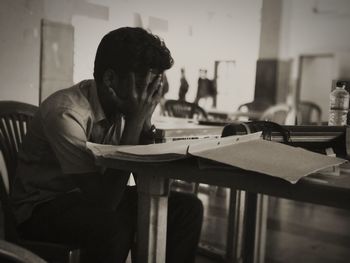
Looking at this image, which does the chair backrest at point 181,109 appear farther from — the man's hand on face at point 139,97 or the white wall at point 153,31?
the man's hand on face at point 139,97

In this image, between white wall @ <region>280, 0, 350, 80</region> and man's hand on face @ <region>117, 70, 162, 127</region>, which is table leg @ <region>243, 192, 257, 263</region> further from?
white wall @ <region>280, 0, 350, 80</region>

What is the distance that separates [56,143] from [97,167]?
123 millimetres

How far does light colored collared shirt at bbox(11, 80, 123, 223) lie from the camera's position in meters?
1.01

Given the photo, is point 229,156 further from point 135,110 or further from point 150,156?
point 135,110

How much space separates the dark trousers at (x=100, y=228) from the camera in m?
0.96

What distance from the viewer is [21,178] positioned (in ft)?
3.80

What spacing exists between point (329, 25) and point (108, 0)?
12.0 ft

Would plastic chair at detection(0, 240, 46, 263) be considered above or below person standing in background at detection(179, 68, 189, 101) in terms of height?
below

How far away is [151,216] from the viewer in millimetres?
709

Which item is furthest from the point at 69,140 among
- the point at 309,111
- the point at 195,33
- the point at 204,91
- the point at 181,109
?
the point at 309,111

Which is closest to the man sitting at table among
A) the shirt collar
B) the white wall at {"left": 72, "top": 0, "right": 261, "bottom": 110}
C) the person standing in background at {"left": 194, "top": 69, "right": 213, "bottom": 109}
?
the shirt collar

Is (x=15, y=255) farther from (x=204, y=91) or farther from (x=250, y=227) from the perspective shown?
(x=204, y=91)

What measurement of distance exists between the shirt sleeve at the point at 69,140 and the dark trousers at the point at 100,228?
0.36 ft

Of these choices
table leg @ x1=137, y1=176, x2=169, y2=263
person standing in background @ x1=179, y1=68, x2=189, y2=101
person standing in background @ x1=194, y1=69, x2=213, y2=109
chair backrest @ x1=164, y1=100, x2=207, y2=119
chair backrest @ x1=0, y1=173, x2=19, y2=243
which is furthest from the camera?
person standing in background @ x1=194, y1=69, x2=213, y2=109
